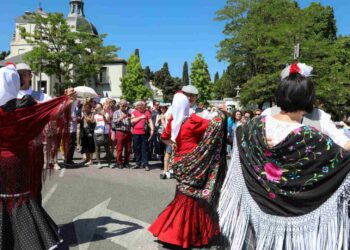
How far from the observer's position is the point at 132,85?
68.0 m

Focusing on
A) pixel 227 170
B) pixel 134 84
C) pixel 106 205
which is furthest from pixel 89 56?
pixel 227 170

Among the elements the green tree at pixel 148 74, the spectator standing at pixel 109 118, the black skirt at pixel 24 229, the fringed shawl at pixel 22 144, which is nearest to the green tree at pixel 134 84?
the green tree at pixel 148 74

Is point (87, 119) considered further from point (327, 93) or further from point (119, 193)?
point (327, 93)

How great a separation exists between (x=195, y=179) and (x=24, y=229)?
6.29 feet

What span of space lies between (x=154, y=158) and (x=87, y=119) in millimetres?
3107

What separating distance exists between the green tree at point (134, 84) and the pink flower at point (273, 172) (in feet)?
213

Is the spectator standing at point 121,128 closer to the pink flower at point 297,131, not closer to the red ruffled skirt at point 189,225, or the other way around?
the red ruffled skirt at point 189,225

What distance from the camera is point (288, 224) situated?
8.54 ft

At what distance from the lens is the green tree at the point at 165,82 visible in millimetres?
88250

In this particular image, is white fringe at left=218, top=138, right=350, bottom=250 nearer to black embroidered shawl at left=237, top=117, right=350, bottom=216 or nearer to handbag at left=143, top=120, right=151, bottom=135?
black embroidered shawl at left=237, top=117, right=350, bottom=216

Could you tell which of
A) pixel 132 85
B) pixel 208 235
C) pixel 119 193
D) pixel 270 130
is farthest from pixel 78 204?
pixel 132 85

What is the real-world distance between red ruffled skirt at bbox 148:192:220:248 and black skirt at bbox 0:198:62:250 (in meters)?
1.38

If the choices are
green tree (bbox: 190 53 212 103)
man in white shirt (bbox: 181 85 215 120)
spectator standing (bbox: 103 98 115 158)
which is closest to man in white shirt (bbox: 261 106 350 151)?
man in white shirt (bbox: 181 85 215 120)

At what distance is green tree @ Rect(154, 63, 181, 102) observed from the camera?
290 feet
